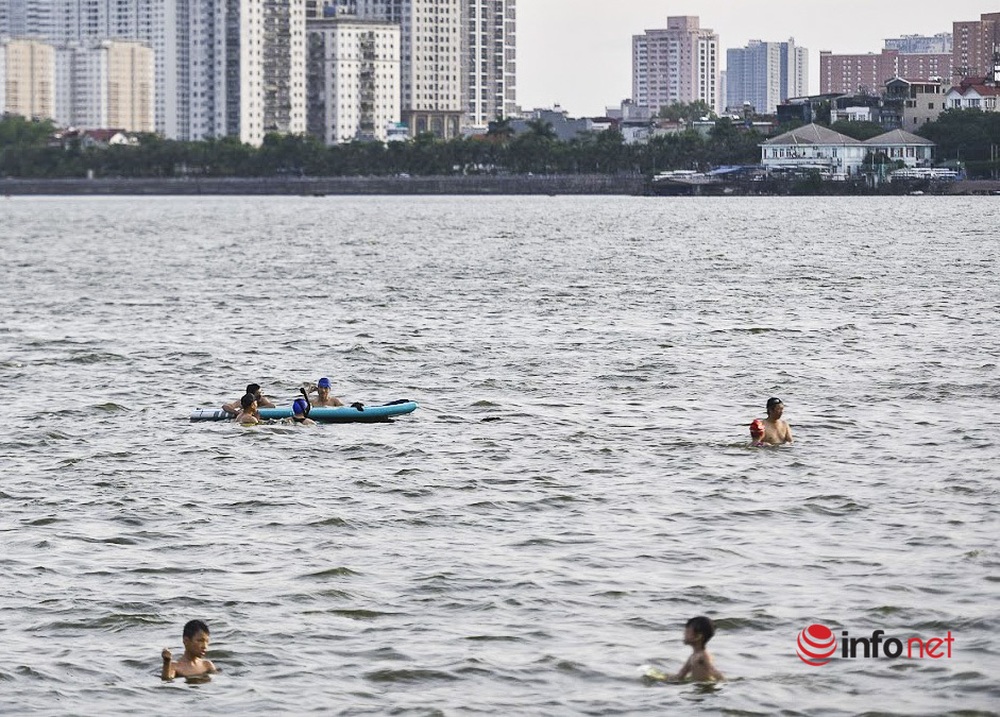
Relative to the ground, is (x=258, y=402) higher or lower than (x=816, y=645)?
higher

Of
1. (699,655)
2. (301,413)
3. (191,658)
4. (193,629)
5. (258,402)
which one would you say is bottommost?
(191,658)

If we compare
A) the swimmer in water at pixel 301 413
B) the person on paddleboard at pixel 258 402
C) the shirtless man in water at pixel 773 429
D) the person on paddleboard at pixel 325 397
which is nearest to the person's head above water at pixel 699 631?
the shirtless man in water at pixel 773 429

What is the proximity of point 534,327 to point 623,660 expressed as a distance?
132ft

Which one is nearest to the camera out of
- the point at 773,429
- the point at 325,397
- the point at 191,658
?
the point at 191,658

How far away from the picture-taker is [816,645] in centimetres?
2066

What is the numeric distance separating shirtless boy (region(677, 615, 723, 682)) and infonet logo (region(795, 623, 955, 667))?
1.17m

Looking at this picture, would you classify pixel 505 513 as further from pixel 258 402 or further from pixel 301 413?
pixel 258 402

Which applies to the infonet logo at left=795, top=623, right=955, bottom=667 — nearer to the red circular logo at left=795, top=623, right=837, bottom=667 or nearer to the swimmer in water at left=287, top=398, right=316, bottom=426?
the red circular logo at left=795, top=623, right=837, bottom=667

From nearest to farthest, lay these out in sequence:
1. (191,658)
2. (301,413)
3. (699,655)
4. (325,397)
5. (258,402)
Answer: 1. (699,655)
2. (191,658)
3. (301,413)
4. (258,402)
5. (325,397)

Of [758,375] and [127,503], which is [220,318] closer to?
[758,375]

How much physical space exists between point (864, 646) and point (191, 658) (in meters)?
7.05

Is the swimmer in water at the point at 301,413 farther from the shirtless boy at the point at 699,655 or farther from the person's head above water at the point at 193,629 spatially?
the shirtless boy at the point at 699,655

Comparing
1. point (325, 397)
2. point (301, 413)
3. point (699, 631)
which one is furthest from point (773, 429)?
point (699, 631)

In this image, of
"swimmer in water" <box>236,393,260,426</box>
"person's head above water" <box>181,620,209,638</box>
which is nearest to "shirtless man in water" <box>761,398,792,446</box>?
"swimmer in water" <box>236,393,260,426</box>
